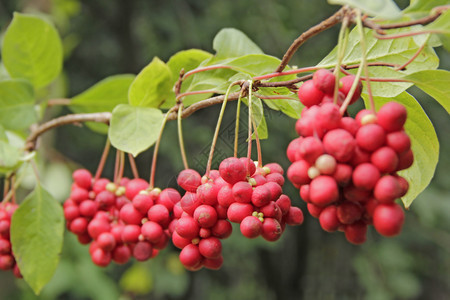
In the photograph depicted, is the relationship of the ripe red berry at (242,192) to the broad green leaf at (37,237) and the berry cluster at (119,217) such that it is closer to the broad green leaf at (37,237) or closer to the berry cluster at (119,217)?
the berry cluster at (119,217)

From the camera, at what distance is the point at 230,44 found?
93cm

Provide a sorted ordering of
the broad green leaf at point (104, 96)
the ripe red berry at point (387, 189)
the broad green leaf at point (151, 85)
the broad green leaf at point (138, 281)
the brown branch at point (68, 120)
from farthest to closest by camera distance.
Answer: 1. the broad green leaf at point (138, 281)
2. the broad green leaf at point (104, 96)
3. the brown branch at point (68, 120)
4. the broad green leaf at point (151, 85)
5. the ripe red berry at point (387, 189)

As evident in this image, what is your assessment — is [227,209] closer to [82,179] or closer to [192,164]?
[82,179]

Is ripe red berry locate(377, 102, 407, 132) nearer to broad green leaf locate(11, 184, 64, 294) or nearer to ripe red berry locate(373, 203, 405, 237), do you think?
ripe red berry locate(373, 203, 405, 237)

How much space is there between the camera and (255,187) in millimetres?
600

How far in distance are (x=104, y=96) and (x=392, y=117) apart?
859 mm

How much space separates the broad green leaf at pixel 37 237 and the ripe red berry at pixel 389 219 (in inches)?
27.7

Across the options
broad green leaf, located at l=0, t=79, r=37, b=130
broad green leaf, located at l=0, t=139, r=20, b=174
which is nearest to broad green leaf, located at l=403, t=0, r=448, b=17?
broad green leaf, located at l=0, t=139, r=20, b=174

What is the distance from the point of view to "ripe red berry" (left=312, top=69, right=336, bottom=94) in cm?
52

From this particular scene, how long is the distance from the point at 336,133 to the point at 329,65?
279mm

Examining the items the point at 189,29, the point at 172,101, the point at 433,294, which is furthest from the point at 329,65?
the point at 433,294

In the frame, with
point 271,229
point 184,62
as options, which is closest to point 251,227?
point 271,229

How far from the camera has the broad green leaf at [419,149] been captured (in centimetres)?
69

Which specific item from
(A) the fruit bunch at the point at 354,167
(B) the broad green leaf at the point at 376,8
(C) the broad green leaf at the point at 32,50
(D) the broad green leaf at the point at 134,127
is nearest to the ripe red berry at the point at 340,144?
(A) the fruit bunch at the point at 354,167
